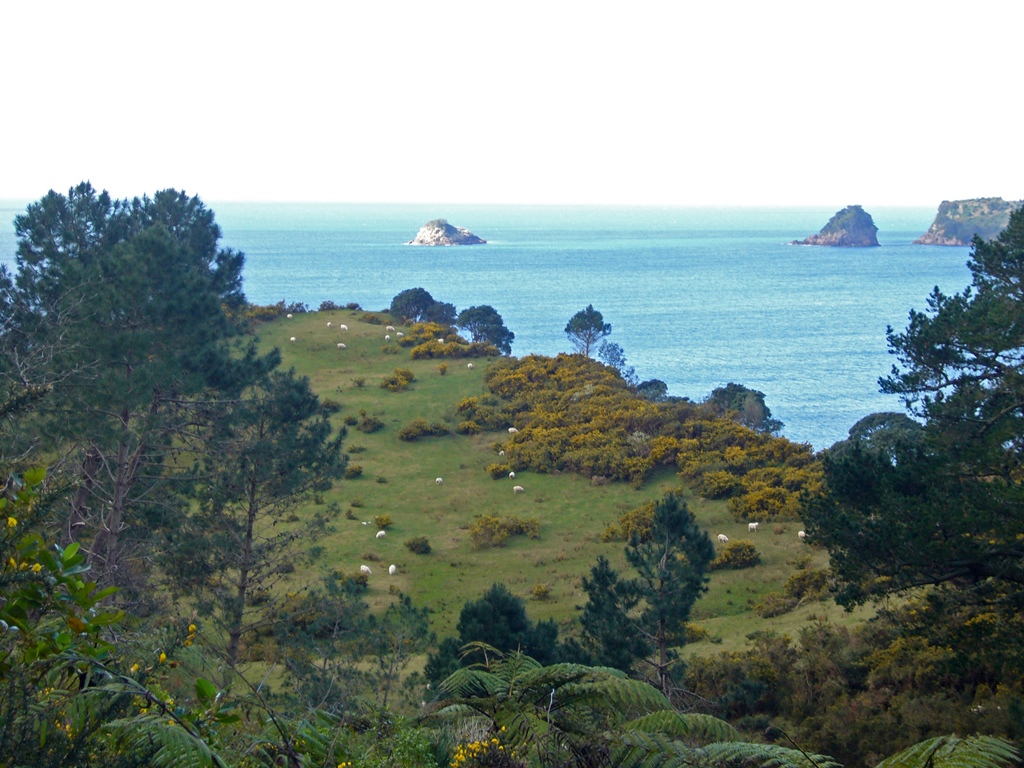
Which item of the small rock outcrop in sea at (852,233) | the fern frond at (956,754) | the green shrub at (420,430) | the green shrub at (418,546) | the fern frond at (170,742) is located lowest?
the green shrub at (418,546)

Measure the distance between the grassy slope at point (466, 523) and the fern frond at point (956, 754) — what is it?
14.2m

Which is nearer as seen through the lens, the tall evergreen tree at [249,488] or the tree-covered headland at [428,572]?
the tree-covered headland at [428,572]

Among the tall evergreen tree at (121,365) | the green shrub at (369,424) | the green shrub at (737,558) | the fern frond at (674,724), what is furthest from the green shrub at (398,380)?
the fern frond at (674,724)

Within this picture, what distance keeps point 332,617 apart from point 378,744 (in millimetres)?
11403

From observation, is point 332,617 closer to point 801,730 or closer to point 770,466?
point 801,730

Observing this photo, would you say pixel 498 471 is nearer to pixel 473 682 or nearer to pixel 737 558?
pixel 737 558

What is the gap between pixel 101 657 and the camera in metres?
3.21

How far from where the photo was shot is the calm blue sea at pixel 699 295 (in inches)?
2339

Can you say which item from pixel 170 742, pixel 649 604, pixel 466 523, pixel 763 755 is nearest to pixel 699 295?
pixel 466 523

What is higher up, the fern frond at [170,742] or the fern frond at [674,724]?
the fern frond at [170,742]

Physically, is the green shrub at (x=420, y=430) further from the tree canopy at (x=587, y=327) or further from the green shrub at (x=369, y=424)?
the tree canopy at (x=587, y=327)

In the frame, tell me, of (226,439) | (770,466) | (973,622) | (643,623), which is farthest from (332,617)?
(770,466)

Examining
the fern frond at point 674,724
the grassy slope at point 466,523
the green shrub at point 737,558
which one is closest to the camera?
the fern frond at point 674,724

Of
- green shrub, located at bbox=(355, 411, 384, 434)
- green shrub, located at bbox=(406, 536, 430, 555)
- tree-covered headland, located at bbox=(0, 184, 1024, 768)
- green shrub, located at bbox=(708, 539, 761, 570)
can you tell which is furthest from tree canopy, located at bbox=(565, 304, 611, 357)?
green shrub, located at bbox=(708, 539, 761, 570)
